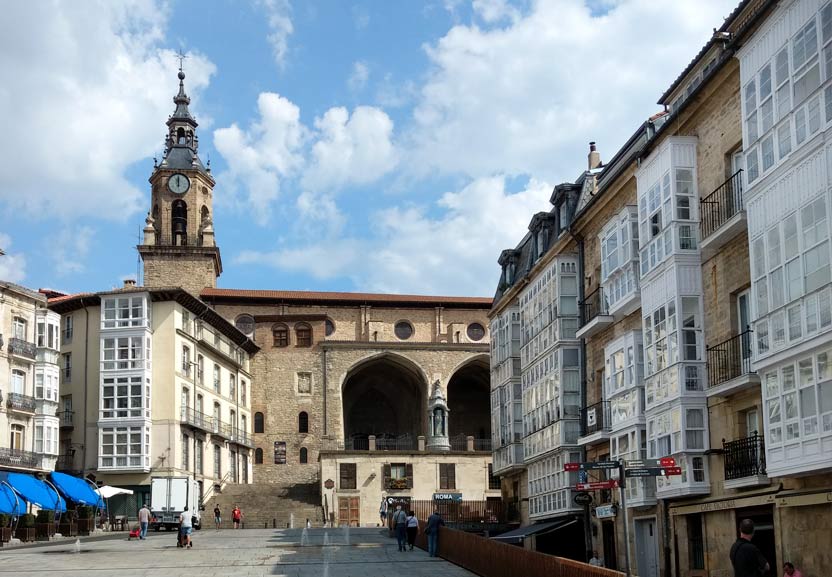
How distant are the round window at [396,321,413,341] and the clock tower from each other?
41.2 feet

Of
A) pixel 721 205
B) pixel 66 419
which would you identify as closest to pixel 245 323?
pixel 66 419

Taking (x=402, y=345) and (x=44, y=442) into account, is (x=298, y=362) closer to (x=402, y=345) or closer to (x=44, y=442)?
(x=402, y=345)

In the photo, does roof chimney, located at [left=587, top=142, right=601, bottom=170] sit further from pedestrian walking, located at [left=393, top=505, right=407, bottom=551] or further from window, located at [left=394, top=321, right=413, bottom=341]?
window, located at [left=394, top=321, right=413, bottom=341]

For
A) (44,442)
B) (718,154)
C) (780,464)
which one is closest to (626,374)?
(718,154)

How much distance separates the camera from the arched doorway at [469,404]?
254 feet

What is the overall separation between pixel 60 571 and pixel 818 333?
17.7m

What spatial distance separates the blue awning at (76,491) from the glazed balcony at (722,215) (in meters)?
32.3

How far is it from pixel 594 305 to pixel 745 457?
34.3 ft

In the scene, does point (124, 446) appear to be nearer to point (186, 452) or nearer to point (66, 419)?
point (186, 452)

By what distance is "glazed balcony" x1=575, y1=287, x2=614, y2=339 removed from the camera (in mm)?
27438

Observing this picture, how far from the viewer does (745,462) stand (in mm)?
19219

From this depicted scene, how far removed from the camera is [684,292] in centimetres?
2123

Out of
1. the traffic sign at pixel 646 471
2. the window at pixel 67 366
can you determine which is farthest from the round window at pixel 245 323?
the traffic sign at pixel 646 471

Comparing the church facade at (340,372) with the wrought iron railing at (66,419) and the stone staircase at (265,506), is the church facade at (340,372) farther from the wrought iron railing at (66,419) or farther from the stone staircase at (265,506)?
the wrought iron railing at (66,419)
